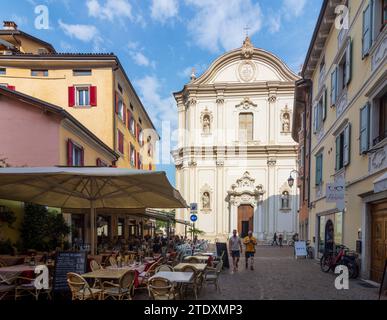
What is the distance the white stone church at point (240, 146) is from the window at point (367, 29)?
76.3 ft

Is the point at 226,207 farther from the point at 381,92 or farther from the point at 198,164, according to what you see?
the point at 381,92

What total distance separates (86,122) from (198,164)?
1504cm

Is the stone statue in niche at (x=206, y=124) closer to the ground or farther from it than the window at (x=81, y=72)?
closer to the ground

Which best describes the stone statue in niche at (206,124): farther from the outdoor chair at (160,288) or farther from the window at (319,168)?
the outdoor chair at (160,288)

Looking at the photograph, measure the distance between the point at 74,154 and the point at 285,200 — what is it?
22.8m

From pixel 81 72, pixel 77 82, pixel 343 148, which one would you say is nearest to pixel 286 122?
pixel 81 72

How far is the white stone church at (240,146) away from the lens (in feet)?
108

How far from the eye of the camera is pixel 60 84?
22.3 meters

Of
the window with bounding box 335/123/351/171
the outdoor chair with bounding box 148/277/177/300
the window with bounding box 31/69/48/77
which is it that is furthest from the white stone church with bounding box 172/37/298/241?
the outdoor chair with bounding box 148/277/177/300

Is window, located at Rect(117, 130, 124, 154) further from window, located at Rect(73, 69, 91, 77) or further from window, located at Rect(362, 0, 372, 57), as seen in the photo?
window, located at Rect(362, 0, 372, 57)

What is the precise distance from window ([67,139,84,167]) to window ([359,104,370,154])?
1044 cm

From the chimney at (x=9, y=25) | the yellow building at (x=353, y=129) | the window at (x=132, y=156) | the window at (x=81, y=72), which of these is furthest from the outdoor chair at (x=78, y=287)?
the chimney at (x=9, y=25)
